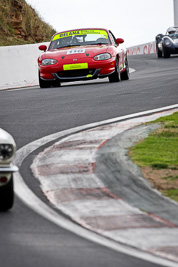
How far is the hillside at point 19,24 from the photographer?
28828mm

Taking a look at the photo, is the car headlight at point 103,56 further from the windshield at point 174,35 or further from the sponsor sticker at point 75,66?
the windshield at point 174,35

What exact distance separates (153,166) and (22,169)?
1241 millimetres

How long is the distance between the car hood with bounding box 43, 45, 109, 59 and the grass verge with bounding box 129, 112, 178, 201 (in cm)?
678

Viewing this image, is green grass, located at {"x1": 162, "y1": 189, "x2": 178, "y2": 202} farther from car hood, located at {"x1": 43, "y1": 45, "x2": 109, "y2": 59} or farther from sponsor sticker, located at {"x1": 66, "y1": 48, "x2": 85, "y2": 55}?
sponsor sticker, located at {"x1": 66, "y1": 48, "x2": 85, "y2": 55}

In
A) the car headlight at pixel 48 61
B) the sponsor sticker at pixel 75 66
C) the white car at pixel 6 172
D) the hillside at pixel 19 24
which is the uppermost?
the white car at pixel 6 172

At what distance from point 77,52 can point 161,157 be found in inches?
356

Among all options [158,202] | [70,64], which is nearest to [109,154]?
[158,202]

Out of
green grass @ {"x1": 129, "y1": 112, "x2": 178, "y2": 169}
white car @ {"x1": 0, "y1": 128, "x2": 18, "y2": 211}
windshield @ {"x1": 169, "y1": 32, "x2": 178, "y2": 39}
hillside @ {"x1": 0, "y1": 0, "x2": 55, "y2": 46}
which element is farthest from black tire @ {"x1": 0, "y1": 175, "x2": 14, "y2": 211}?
windshield @ {"x1": 169, "y1": 32, "x2": 178, "y2": 39}

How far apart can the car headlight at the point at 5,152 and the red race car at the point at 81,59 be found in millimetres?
10497

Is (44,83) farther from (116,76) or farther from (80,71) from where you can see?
(116,76)

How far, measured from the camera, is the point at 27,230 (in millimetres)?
4895

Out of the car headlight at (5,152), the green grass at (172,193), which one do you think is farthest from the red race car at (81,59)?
the car headlight at (5,152)

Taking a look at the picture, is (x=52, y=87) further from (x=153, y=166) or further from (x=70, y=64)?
(x=153, y=166)

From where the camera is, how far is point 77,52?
16.1m
